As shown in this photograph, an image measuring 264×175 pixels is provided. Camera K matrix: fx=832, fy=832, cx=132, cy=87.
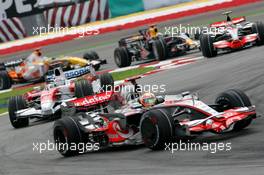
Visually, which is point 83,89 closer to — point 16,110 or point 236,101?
point 16,110

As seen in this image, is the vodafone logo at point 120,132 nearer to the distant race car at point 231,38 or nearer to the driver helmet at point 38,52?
the distant race car at point 231,38

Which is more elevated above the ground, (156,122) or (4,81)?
(156,122)

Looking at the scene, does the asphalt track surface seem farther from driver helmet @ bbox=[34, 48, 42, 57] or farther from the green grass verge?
driver helmet @ bbox=[34, 48, 42, 57]

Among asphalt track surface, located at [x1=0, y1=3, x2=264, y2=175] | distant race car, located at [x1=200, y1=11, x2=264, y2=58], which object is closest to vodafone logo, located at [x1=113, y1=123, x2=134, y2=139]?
asphalt track surface, located at [x1=0, y1=3, x2=264, y2=175]

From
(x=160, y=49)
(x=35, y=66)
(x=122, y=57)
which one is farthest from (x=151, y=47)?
(x=35, y=66)

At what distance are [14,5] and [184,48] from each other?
1280 centimetres

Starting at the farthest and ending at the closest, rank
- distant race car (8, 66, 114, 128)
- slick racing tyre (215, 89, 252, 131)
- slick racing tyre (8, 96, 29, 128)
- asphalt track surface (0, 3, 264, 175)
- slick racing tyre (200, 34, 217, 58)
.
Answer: slick racing tyre (200, 34, 217, 58) → slick racing tyre (8, 96, 29, 128) → distant race car (8, 66, 114, 128) → slick racing tyre (215, 89, 252, 131) → asphalt track surface (0, 3, 264, 175)

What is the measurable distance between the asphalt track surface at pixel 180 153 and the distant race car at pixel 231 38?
213 centimetres

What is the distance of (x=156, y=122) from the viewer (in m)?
11.7

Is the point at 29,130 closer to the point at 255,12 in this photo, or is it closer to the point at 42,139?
the point at 42,139

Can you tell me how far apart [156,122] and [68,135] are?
2.10 metres

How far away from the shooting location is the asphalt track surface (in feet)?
33.9

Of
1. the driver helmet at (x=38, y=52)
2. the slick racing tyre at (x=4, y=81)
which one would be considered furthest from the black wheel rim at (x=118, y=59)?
the slick racing tyre at (x=4, y=81)

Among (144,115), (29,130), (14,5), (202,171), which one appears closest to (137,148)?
(144,115)
